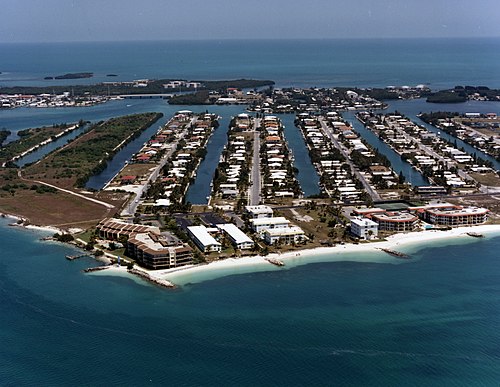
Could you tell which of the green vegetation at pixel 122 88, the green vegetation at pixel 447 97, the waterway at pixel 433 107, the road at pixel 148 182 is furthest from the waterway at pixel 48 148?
the green vegetation at pixel 447 97

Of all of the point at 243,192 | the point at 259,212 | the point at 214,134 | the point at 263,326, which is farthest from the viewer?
the point at 214,134

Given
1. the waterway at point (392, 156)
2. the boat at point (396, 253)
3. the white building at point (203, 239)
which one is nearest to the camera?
the boat at point (396, 253)

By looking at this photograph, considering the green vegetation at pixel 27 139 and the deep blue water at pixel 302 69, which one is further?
the deep blue water at pixel 302 69

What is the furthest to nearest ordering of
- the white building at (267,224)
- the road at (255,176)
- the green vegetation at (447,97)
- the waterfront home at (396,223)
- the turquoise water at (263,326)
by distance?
the green vegetation at (447,97) → the road at (255,176) → the waterfront home at (396,223) → the white building at (267,224) → the turquoise water at (263,326)

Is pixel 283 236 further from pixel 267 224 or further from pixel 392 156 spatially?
pixel 392 156

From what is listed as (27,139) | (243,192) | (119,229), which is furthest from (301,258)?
(27,139)

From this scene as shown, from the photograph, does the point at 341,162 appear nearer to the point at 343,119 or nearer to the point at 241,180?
the point at 241,180

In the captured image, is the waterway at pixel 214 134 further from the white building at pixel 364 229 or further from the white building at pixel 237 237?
the white building at pixel 364 229
